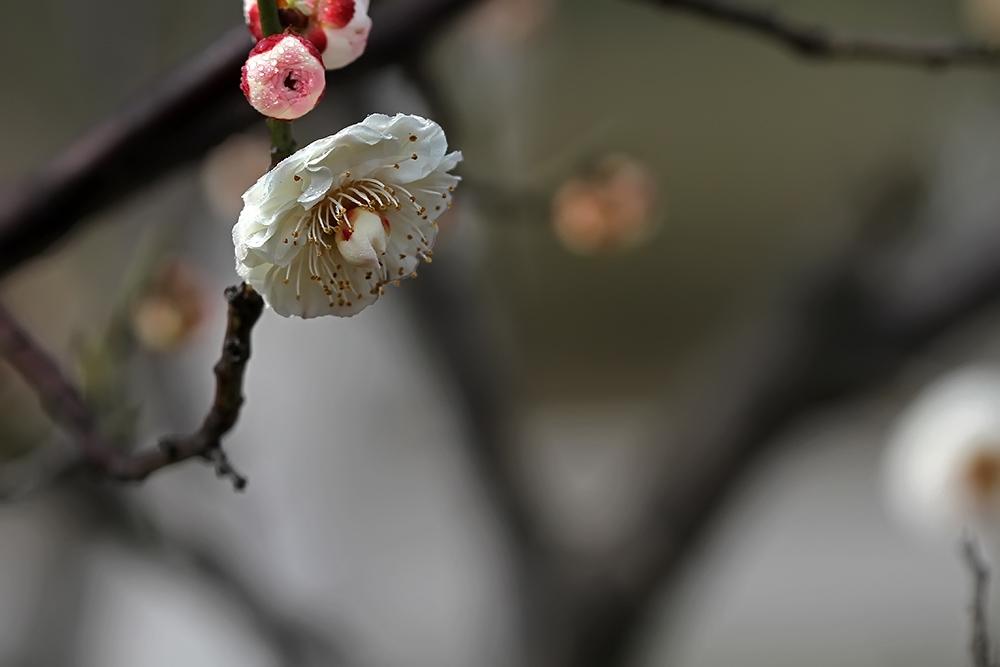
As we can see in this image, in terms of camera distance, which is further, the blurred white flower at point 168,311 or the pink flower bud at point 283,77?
the blurred white flower at point 168,311

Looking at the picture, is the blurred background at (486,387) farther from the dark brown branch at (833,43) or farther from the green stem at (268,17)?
the green stem at (268,17)

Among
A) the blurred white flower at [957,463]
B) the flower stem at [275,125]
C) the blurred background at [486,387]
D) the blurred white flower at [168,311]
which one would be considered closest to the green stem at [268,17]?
the flower stem at [275,125]

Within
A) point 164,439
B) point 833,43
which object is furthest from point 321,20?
point 833,43

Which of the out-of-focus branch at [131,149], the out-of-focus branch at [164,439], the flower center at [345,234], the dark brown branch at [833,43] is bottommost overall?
the dark brown branch at [833,43]

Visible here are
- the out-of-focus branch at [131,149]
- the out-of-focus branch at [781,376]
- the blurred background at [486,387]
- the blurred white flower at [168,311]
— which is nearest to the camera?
the out-of-focus branch at [131,149]

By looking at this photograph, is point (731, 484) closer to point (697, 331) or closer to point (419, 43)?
point (419, 43)

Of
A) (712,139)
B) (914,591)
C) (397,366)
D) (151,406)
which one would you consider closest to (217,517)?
(151,406)

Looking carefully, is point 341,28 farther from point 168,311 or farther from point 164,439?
point 168,311

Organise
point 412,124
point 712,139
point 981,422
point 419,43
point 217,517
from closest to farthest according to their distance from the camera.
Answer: point 412,124
point 419,43
point 981,422
point 217,517
point 712,139
